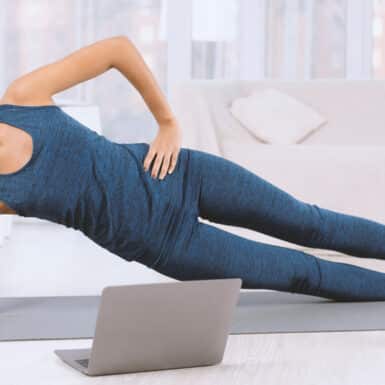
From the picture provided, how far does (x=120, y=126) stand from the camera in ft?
18.7

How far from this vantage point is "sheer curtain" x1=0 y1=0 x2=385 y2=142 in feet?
18.5

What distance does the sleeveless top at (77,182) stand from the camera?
2.11 meters

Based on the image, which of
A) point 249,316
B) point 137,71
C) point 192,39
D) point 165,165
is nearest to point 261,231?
point 249,316

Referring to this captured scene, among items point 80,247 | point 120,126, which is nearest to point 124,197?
point 80,247

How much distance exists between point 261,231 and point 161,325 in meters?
0.69

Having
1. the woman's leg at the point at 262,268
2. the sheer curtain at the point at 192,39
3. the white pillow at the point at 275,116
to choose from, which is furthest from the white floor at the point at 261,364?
the sheer curtain at the point at 192,39

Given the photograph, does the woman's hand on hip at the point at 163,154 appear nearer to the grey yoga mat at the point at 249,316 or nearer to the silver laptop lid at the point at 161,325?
the grey yoga mat at the point at 249,316

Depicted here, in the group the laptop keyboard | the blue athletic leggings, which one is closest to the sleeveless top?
the blue athletic leggings

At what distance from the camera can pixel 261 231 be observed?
2.42m

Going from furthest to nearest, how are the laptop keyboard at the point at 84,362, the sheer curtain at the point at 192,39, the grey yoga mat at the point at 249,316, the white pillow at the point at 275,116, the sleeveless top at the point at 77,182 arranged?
1. the sheer curtain at the point at 192,39
2. the white pillow at the point at 275,116
3. the grey yoga mat at the point at 249,316
4. the sleeveless top at the point at 77,182
5. the laptop keyboard at the point at 84,362

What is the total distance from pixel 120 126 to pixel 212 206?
3422 mm

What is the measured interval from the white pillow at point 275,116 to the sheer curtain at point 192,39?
1825mm

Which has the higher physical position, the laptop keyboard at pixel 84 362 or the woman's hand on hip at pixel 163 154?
the woman's hand on hip at pixel 163 154

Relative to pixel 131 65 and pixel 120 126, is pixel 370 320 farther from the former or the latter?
pixel 120 126
